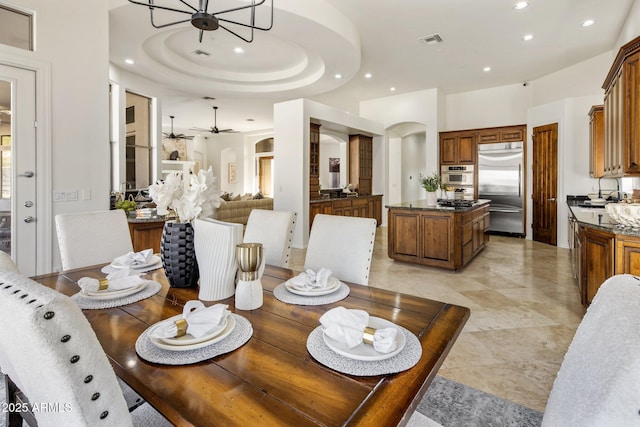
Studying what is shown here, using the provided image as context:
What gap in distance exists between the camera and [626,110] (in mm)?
3117

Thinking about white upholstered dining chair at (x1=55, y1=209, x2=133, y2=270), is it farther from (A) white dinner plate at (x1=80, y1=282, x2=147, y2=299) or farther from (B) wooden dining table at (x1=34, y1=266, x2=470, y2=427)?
(B) wooden dining table at (x1=34, y1=266, x2=470, y2=427)

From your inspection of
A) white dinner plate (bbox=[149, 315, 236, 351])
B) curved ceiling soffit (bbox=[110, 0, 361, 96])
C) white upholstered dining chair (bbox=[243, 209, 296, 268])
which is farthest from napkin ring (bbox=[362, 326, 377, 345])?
curved ceiling soffit (bbox=[110, 0, 361, 96])

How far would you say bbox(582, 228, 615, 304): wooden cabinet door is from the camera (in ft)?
8.17

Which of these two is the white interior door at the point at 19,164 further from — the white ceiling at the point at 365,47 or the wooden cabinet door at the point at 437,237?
the wooden cabinet door at the point at 437,237

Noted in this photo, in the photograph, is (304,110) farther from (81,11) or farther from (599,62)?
(599,62)

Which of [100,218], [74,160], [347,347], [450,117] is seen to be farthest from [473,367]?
[450,117]

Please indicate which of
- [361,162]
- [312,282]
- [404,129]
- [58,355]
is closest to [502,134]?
[404,129]

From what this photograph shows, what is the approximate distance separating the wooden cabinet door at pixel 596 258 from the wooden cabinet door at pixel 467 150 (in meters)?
4.86

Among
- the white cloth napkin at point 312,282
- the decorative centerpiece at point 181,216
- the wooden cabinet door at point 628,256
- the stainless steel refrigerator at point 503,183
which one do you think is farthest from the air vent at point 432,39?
the white cloth napkin at point 312,282

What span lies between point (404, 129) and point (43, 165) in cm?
→ 791

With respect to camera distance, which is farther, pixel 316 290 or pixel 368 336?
pixel 316 290

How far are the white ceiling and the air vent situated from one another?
100 mm

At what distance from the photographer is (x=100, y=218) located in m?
2.23

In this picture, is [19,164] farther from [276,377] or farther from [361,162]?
[361,162]
